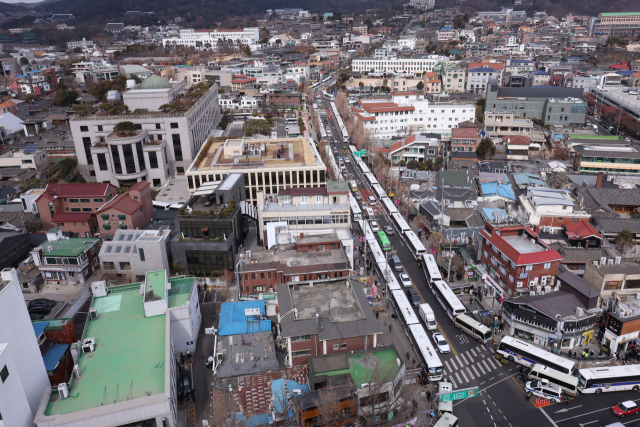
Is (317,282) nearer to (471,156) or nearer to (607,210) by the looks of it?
(607,210)

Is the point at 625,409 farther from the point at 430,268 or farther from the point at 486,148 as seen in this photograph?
the point at 486,148

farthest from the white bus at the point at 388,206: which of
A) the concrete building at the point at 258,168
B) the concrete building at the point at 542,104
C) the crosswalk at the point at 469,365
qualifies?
the concrete building at the point at 542,104

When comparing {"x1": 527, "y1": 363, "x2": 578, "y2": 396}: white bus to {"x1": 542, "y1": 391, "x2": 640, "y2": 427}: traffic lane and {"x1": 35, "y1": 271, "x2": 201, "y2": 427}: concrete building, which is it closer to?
{"x1": 542, "y1": 391, "x2": 640, "y2": 427}: traffic lane

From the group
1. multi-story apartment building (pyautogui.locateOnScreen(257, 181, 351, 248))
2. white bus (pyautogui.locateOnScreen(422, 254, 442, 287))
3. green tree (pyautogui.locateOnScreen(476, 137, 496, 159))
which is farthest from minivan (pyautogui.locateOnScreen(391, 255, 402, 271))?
green tree (pyautogui.locateOnScreen(476, 137, 496, 159))

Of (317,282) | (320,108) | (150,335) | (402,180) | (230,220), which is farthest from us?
(320,108)

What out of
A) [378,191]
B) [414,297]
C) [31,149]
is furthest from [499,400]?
[31,149]

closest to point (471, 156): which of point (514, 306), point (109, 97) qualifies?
point (514, 306)
